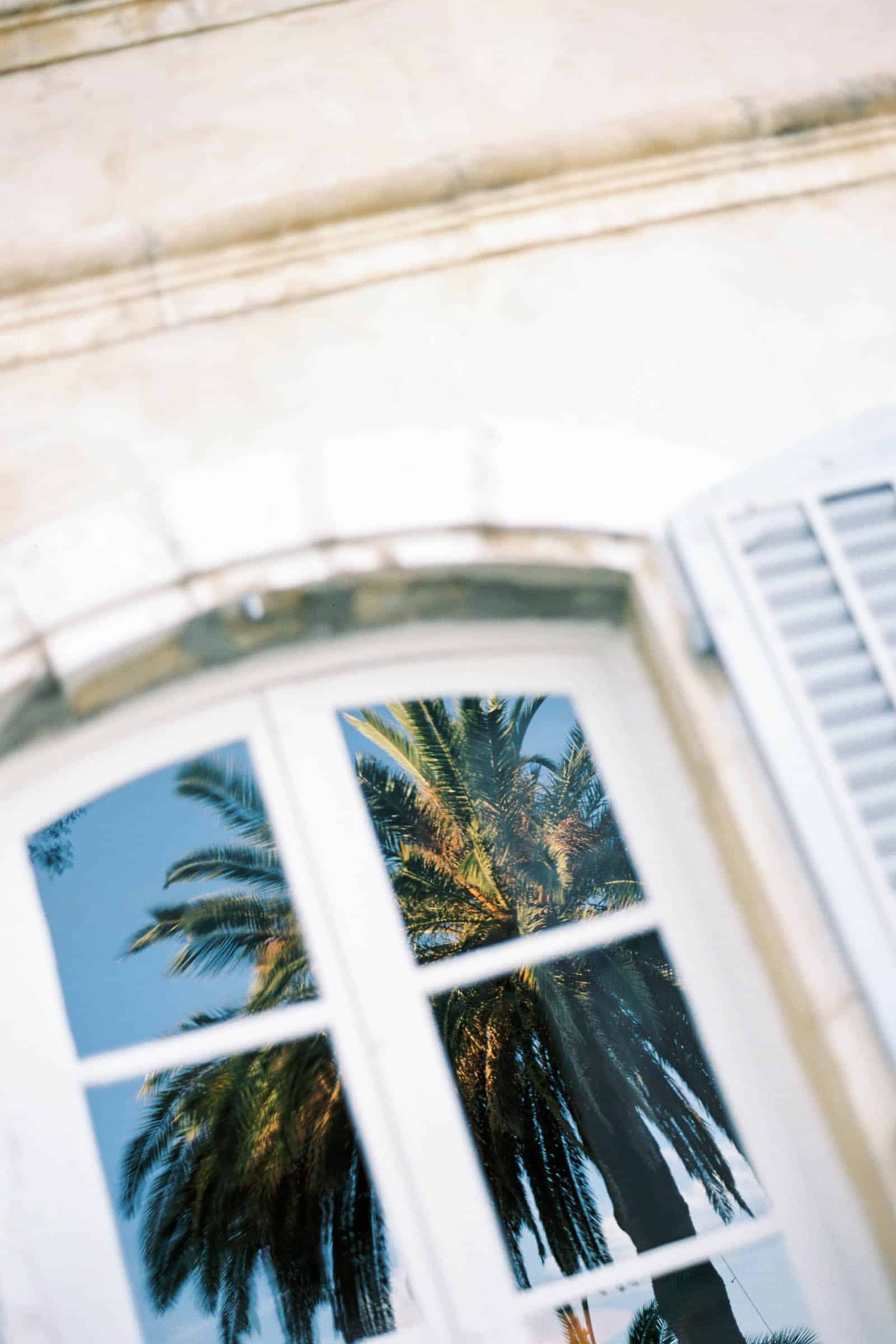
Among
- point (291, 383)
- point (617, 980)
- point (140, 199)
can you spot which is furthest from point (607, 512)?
point (617, 980)

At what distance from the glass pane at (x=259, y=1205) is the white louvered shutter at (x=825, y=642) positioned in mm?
2024

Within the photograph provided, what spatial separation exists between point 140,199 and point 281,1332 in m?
3.46

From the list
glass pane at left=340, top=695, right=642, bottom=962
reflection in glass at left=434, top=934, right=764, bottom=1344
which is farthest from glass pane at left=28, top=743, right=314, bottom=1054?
reflection in glass at left=434, top=934, right=764, bottom=1344

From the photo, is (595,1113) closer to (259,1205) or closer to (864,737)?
(259,1205)

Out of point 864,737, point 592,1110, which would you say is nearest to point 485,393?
point 864,737

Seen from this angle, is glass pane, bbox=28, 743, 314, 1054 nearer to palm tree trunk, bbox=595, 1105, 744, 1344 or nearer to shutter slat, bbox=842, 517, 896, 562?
shutter slat, bbox=842, 517, 896, 562

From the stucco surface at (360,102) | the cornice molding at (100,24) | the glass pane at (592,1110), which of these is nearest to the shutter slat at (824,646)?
the stucco surface at (360,102)

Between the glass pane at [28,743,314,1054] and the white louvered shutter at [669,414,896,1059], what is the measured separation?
3.05 feet

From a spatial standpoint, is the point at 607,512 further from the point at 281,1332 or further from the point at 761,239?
the point at 281,1332

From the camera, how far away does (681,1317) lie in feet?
17.3

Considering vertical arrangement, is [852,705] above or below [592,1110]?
above

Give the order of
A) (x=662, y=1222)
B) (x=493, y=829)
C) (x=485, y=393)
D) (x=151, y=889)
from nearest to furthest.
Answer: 1. (x=485, y=393)
2. (x=151, y=889)
3. (x=493, y=829)
4. (x=662, y=1222)

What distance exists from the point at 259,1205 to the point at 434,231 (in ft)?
11.4

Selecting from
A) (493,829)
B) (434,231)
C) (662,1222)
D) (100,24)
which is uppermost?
(100,24)
